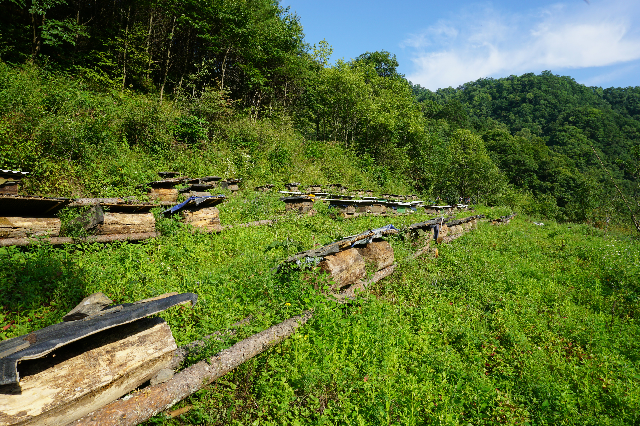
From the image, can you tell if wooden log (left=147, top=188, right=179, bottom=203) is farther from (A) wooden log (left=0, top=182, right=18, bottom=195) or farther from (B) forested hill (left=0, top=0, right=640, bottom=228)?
(A) wooden log (left=0, top=182, right=18, bottom=195)

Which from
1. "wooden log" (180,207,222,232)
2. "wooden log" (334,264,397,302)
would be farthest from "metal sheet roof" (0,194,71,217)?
"wooden log" (334,264,397,302)

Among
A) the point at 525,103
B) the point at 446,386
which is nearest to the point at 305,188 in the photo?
the point at 446,386

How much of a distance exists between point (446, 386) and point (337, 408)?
1.47m

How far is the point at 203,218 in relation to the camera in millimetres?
7523

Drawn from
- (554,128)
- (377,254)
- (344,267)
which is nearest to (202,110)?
(377,254)

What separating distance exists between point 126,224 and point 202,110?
1221cm

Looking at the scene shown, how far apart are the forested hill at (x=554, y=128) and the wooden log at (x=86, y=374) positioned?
46.7 meters

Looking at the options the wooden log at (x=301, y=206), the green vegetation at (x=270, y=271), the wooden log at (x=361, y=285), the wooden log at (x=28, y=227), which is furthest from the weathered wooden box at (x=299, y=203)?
the wooden log at (x=28, y=227)

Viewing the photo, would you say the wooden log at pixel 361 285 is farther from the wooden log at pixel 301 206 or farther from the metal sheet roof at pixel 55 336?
the wooden log at pixel 301 206

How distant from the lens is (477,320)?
5316 millimetres

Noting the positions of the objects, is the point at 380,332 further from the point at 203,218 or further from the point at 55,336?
the point at 203,218

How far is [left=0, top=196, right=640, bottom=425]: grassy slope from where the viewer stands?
319 centimetres

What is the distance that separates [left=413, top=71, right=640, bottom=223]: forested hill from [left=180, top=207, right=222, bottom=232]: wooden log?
145 feet

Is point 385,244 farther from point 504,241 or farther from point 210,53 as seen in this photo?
point 210,53
